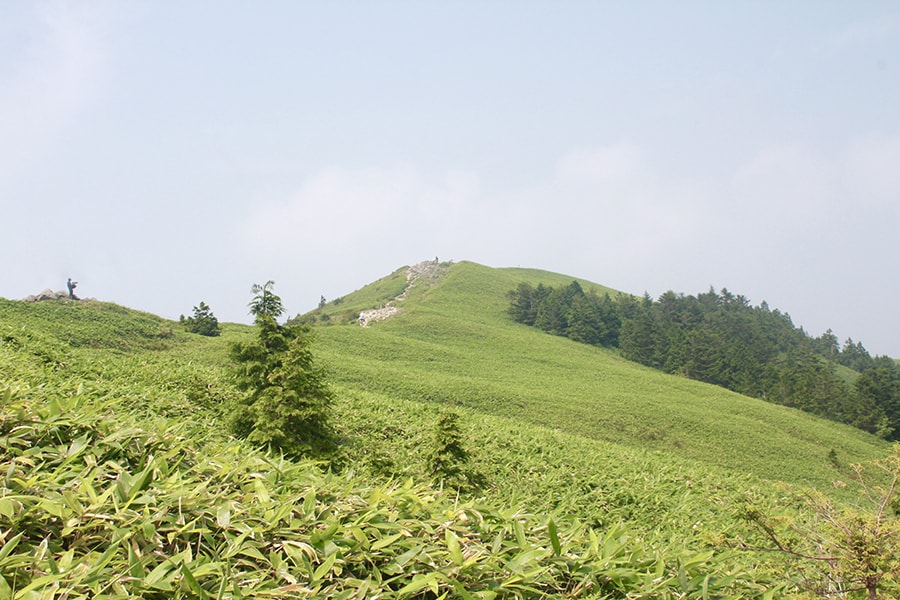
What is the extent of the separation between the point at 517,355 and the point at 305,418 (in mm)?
48566

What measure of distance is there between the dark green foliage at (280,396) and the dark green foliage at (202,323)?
103ft

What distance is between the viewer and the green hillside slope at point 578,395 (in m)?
33.3

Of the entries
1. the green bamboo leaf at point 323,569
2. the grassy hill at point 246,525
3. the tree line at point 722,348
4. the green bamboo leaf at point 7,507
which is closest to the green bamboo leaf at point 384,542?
the grassy hill at point 246,525

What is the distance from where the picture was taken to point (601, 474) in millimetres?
17625

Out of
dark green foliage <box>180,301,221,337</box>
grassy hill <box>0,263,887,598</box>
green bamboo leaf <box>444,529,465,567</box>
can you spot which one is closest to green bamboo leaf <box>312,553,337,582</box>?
grassy hill <box>0,263,887,598</box>

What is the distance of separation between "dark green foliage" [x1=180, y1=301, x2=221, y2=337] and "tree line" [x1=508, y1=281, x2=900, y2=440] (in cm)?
5313

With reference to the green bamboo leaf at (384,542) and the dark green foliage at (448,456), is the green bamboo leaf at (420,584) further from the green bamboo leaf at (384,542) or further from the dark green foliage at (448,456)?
the dark green foliage at (448,456)

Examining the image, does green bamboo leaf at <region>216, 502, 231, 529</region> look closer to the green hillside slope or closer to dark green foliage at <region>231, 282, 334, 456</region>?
dark green foliage at <region>231, 282, 334, 456</region>

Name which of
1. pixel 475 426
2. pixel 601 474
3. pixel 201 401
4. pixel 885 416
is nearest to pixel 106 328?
pixel 201 401

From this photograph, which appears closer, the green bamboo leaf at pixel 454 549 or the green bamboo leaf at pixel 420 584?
the green bamboo leaf at pixel 420 584

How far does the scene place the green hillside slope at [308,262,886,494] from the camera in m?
33.3

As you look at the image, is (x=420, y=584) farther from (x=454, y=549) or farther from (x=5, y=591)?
(x=5, y=591)

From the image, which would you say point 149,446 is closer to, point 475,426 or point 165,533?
point 165,533

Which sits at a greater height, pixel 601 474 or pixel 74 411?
pixel 74 411
